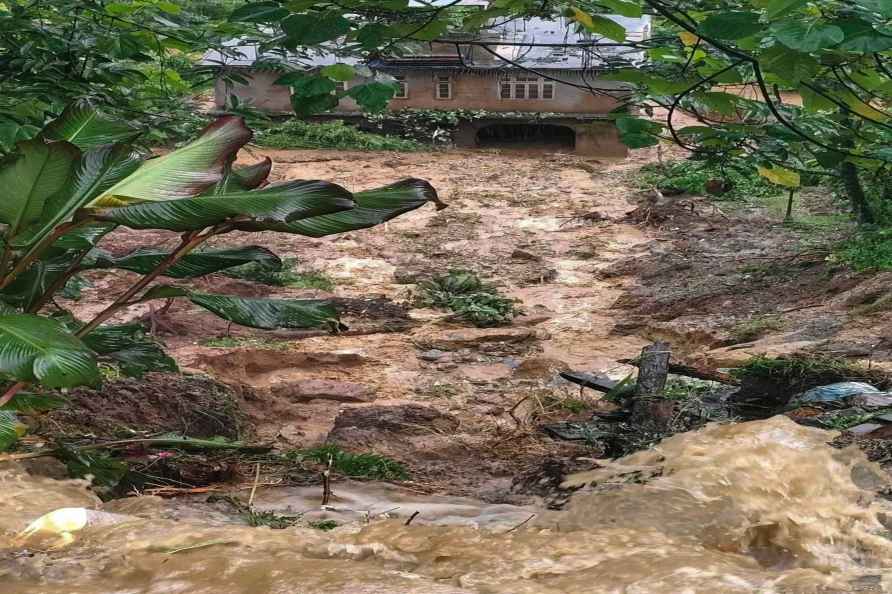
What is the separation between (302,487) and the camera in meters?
3.44

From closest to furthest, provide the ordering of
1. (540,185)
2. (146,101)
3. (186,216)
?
(186,216) < (146,101) < (540,185)

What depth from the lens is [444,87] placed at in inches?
793

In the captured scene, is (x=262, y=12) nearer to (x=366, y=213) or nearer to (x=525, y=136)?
(x=366, y=213)

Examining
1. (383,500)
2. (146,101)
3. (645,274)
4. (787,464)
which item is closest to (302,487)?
(383,500)

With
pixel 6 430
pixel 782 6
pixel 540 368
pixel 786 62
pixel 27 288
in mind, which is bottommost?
pixel 540 368

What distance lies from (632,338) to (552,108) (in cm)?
1226

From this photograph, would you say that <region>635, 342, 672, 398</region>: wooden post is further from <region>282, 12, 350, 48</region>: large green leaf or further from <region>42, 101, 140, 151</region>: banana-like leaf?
<region>42, 101, 140, 151</region>: banana-like leaf

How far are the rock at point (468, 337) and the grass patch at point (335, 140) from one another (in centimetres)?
1110

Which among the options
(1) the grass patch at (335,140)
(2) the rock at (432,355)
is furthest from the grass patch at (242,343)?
(1) the grass patch at (335,140)

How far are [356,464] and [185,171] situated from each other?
1.88 metres

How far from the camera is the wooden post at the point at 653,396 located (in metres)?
4.08

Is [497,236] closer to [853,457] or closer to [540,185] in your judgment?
[540,185]

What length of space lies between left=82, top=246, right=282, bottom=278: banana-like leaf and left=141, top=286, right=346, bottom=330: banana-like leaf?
0.43 ft

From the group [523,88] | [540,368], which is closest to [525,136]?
[523,88]
